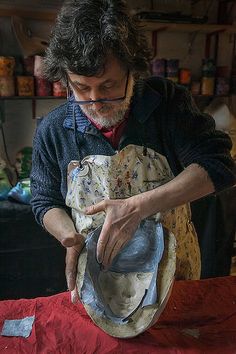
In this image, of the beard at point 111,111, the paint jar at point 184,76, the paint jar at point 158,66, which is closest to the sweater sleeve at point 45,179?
the beard at point 111,111

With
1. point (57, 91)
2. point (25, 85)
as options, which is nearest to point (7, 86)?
point (25, 85)

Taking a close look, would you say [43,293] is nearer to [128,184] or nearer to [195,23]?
[128,184]

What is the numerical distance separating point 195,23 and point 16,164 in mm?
1371

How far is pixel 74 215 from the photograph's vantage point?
1.12 m

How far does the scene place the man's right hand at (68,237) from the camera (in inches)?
36.8

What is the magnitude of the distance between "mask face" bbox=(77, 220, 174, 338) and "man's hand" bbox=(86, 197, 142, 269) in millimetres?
96

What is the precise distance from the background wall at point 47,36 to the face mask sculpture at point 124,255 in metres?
1.35

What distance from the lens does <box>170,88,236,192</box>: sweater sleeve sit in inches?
36.9

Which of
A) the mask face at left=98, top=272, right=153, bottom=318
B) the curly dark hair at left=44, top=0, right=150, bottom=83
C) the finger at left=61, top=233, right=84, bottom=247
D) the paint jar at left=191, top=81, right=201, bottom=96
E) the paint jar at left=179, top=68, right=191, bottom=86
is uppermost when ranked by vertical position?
the curly dark hair at left=44, top=0, right=150, bottom=83

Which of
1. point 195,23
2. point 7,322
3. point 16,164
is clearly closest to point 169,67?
point 195,23

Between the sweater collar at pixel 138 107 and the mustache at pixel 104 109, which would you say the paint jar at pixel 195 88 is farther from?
the mustache at pixel 104 109

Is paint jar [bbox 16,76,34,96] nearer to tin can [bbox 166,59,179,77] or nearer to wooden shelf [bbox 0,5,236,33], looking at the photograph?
wooden shelf [bbox 0,5,236,33]

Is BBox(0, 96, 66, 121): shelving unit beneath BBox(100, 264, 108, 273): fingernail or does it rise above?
above

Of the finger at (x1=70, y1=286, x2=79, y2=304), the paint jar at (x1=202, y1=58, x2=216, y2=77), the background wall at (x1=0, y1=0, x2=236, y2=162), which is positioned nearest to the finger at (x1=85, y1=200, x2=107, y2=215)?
the finger at (x1=70, y1=286, x2=79, y2=304)
